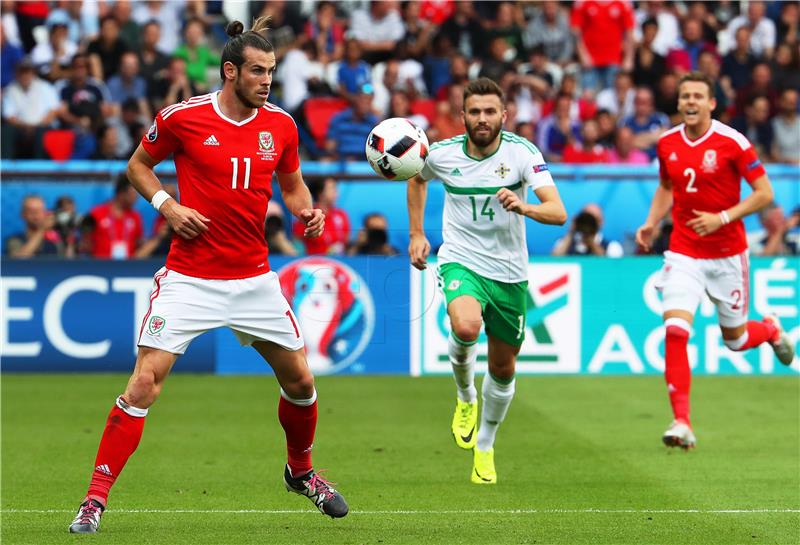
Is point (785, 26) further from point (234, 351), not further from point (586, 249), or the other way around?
point (234, 351)

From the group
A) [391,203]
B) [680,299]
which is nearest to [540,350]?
[391,203]

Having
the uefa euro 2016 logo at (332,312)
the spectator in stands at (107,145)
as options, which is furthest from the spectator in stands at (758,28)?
the spectator in stands at (107,145)

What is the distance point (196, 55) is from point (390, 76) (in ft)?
8.69

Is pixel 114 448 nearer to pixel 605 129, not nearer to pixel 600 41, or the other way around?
pixel 605 129

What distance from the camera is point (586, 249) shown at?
15219 mm

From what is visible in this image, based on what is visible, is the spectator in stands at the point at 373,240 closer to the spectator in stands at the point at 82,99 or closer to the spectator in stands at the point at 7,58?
the spectator in stands at the point at 82,99

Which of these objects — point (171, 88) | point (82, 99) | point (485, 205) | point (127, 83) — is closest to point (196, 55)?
point (171, 88)

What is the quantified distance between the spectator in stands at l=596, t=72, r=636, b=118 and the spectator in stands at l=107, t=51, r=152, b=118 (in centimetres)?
635

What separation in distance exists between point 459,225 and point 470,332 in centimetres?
75

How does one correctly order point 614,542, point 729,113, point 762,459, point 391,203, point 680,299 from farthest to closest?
point 729,113
point 391,203
point 680,299
point 762,459
point 614,542

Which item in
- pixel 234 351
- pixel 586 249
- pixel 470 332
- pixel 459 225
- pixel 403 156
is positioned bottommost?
pixel 234 351

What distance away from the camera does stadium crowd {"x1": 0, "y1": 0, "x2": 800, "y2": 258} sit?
15.4m

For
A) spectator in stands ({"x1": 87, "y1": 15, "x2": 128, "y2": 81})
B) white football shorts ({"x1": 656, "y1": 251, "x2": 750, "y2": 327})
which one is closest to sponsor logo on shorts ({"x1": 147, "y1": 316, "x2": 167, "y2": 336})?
white football shorts ({"x1": 656, "y1": 251, "x2": 750, "y2": 327})

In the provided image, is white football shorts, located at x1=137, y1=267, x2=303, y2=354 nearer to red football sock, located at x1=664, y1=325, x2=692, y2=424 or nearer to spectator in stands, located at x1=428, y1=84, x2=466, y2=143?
red football sock, located at x1=664, y1=325, x2=692, y2=424
